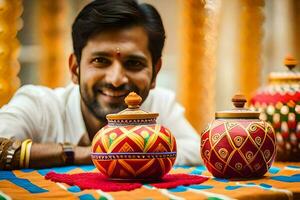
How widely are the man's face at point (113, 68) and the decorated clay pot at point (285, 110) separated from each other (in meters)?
0.55

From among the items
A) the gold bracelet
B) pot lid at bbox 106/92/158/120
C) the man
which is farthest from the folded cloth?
the man

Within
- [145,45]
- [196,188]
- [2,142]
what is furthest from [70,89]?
[196,188]

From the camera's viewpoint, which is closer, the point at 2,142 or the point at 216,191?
the point at 216,191

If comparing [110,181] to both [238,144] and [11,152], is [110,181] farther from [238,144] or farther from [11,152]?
[11,152]

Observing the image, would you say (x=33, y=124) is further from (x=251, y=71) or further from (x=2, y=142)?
(x=251, y=71)

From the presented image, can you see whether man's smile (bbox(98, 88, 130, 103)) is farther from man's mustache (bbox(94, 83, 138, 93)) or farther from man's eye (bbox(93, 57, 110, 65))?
man's eye (bbox(93, 57, 110, 65))

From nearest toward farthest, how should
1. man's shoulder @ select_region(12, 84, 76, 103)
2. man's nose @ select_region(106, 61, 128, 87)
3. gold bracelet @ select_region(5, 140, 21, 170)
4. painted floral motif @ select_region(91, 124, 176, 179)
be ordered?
1. painted floral motif @ select_region(91, 124, 176, 179)
2. gold bracelet @ select_region(5, 140, 21, 170)
3. man's nose @ select_region(106, 61, 128, 87)
4. man's shoulder @ select_region(12, 84, 76, 103)

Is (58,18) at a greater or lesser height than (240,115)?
greater

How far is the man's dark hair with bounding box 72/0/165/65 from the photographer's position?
2191 mm

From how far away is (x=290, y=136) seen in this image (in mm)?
2100

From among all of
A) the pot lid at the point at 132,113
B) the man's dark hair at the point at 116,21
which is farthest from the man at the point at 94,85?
the pot lid at the point at 132,113

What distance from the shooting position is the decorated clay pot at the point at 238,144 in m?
1.49

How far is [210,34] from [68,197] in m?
2.52

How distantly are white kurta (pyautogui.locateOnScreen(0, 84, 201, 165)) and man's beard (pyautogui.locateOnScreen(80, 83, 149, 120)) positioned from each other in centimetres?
13
